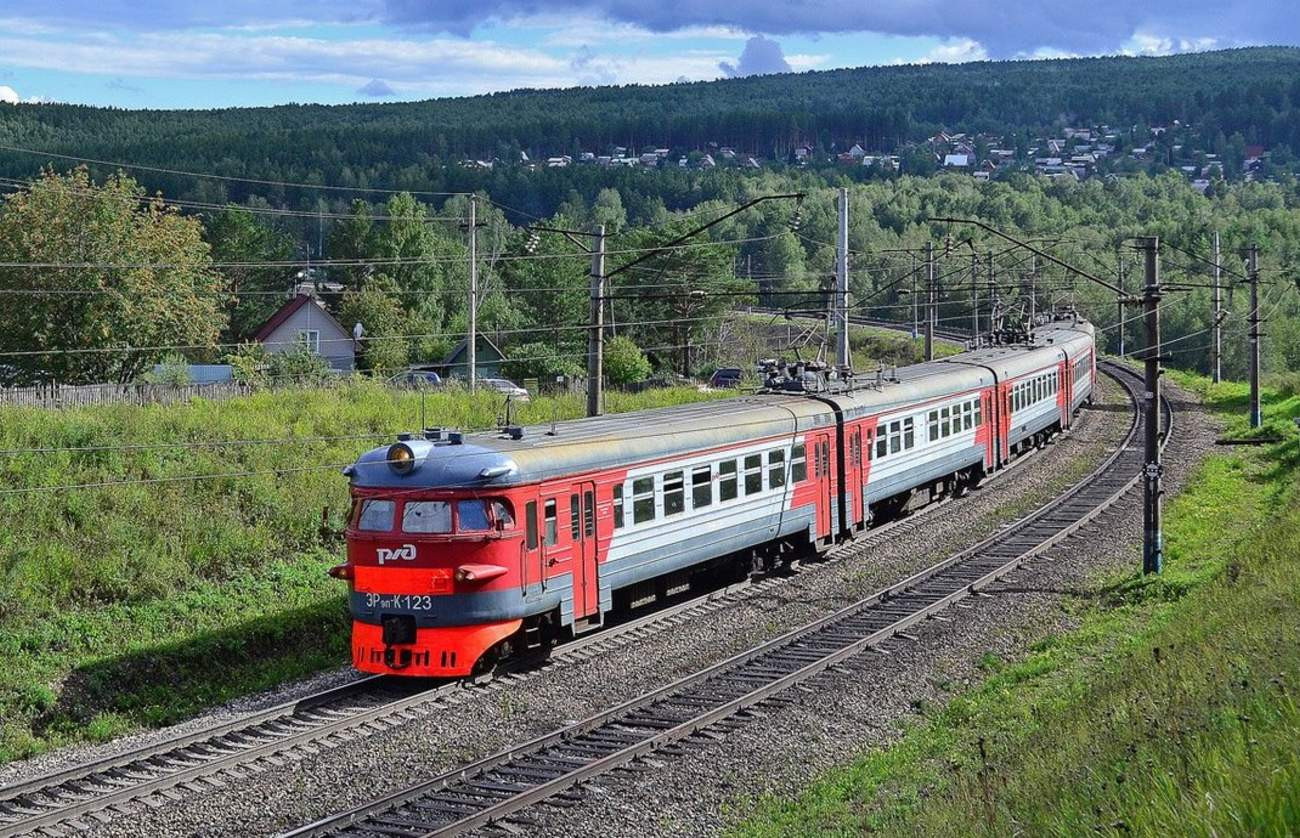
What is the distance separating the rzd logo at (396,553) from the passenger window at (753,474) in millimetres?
7003

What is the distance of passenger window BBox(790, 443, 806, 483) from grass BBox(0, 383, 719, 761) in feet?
25.0

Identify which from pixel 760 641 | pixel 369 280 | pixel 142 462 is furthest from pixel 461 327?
pixel 760 641

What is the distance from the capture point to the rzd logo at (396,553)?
16516mm

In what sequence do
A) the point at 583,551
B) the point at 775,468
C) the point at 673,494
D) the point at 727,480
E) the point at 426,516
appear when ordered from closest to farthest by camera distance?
1. the point at 426,516
2. the point at 583,551
3. the point at 673,494
4. the point at 727,480
5. the point at 775,468

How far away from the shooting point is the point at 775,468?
2295 cm

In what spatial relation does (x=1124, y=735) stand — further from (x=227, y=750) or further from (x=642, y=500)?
(x=642, y=500)

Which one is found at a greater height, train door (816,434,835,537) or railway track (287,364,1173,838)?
train door (816,434,835,537)

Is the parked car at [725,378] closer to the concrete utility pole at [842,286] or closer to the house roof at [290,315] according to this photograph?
the concrete utility pole at [842,286]

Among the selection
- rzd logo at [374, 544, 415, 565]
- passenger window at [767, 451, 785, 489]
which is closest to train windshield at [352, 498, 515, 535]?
rzd logo at [374, 544, 415, 565]

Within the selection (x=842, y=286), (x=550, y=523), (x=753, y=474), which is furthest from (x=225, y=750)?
(x=842, y=286)

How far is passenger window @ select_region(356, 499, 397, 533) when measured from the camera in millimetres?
16781

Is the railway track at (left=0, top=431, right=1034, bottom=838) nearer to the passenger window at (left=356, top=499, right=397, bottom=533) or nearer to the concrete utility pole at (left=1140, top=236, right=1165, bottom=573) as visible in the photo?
the passenger window at (left=356, top=499, right=397, bottom=533)

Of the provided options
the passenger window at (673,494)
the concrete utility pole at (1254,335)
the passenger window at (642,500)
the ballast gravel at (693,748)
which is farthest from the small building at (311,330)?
the passenger window at (642,500)

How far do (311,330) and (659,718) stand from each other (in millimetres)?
Result: 57195
